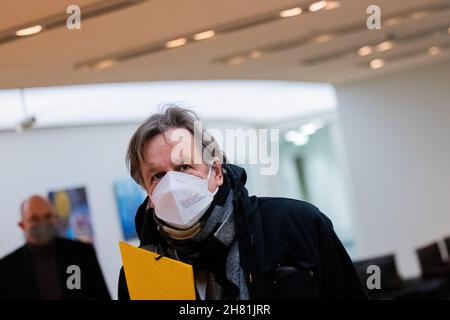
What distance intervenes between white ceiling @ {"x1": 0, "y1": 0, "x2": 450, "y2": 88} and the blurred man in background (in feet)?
3.11

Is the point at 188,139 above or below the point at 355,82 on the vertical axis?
below

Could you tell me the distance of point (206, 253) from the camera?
1587 millimetres

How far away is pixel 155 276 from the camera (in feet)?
5.29

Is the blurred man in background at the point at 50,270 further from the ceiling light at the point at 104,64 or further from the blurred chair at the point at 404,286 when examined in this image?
the blurred chair at the point at 404,286

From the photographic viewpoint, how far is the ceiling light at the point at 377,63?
3.59 m

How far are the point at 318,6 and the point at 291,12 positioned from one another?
16 centimetres

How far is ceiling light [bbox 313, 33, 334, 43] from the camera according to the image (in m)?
5.11

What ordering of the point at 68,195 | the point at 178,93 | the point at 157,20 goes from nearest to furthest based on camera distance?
the point at 157,20, the point at 178,93, the point at 68,195

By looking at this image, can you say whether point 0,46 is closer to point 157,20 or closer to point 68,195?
point 157,20

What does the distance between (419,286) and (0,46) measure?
17.0 feet

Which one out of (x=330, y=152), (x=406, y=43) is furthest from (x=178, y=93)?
(x=330, y=152)

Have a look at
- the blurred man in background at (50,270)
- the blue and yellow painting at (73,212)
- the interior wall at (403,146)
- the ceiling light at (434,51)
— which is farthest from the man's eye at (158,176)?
the blue and yellow painting at (73,212)

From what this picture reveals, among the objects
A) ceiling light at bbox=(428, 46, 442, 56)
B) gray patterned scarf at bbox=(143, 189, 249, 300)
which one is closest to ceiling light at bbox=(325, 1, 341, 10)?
ceiling light at bbox=(428, 46, 442, 56)

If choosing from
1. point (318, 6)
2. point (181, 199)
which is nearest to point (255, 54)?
point (318, 6)
